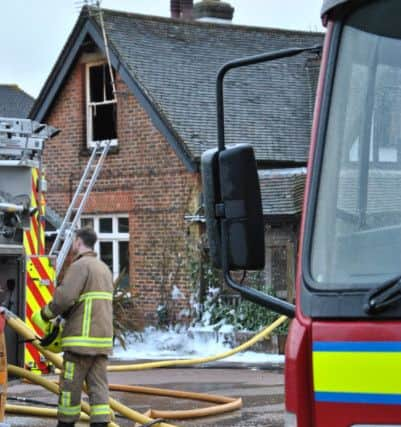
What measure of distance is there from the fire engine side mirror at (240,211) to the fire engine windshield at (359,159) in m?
0.25

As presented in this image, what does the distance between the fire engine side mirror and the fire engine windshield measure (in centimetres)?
25

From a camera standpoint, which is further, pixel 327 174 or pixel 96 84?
pixel 96 84

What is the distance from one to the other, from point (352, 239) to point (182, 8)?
2722cm

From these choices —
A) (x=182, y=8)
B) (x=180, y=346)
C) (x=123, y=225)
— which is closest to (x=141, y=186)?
(x=123, y=225)

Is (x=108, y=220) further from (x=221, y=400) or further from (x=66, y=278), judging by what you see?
(x=66, y=278)

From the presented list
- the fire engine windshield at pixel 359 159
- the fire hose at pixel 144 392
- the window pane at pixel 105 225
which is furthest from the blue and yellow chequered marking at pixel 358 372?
the window pane at pixel 105 225

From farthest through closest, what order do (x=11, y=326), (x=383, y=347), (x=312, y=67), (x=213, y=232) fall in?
1. (x=312, y=67)
2. (x=11, y=326)
3. (x=213, y=232)
4. (x=383, y=347)

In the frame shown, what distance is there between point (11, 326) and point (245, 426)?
10.3ft

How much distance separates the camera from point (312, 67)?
26000 mm

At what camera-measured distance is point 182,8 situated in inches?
1215

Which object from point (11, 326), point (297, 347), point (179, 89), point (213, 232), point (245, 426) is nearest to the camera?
point (297, 347)

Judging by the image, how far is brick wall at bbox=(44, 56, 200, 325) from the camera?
22250 millimetres

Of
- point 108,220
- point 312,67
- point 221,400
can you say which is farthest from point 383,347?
point 312,67

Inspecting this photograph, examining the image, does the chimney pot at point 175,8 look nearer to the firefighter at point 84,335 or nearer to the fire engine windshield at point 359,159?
the firefighter at point 84,335
